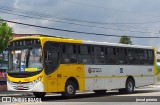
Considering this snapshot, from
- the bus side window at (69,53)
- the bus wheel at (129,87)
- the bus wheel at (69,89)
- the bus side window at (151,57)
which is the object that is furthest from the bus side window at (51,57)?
the bus side window at (151,57)

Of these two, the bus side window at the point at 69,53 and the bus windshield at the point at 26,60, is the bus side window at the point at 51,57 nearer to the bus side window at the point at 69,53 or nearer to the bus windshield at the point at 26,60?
the bus windshield at the point at 26,60

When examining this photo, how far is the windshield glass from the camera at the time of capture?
20172 millimetres

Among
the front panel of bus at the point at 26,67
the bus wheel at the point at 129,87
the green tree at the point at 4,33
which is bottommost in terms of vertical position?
the bus wheel at the point at 129,87

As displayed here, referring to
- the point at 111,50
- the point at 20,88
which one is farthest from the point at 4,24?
the point at 20,88

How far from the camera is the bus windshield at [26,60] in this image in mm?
20172

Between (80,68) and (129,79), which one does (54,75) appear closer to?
(80,68)

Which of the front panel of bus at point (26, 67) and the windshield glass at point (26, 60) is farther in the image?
the windshield glass at point (26, 60)

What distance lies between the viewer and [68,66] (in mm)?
21734

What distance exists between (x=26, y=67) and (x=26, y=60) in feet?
1.19

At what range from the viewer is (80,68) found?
22.7 meters

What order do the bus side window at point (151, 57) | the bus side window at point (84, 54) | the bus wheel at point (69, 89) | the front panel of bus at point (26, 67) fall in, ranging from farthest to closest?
the bus side window at point (151, 57) → the bus side window at point (84, 54) → the bus wheel at point (69, 89) → the front panel of bus at point (26, 67)

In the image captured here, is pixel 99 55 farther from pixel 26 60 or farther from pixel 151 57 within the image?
pixel 151 57

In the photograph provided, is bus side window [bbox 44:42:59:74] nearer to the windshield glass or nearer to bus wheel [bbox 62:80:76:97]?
the windshield glass

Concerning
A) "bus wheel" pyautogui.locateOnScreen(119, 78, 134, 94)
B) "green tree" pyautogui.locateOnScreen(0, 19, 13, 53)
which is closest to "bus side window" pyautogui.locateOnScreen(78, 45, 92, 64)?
"bus wheel" pyautogui.locateOnScreen(119, 78, 134, 94)
